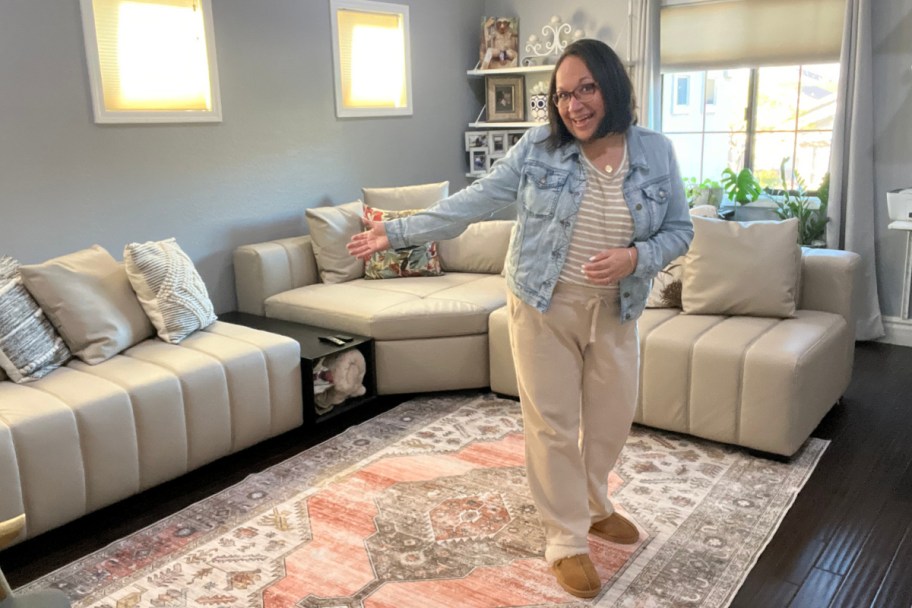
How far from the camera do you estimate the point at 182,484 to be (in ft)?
9.30

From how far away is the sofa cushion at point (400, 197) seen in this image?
4.29 meters

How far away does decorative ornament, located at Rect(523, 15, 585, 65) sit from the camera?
4.89 metres

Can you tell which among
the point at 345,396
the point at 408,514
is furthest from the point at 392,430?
the point at 408,514

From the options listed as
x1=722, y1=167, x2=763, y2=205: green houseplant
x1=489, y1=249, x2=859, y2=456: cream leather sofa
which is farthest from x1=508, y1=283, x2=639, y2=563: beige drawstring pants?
x1=722, y1=167, x2=763, y2=205: green houseplant

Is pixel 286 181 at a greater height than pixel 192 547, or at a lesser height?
greater

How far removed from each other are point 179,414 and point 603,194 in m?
1.68

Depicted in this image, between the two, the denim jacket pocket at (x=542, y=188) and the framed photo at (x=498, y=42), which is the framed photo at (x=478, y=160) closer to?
the framed photo at (x=498, y=42)

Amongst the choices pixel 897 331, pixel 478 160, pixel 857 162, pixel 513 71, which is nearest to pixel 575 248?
pixel 857 162

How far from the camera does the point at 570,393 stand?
2.03m

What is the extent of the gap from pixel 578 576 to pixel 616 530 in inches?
12.2

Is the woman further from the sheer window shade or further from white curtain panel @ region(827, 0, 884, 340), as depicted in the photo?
the sheer window shade

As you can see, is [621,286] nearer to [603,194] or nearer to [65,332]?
[603,194]

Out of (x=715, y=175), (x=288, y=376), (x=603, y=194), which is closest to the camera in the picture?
(x=603, y=194)

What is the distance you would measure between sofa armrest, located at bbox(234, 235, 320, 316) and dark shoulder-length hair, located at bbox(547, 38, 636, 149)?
2227 mm
